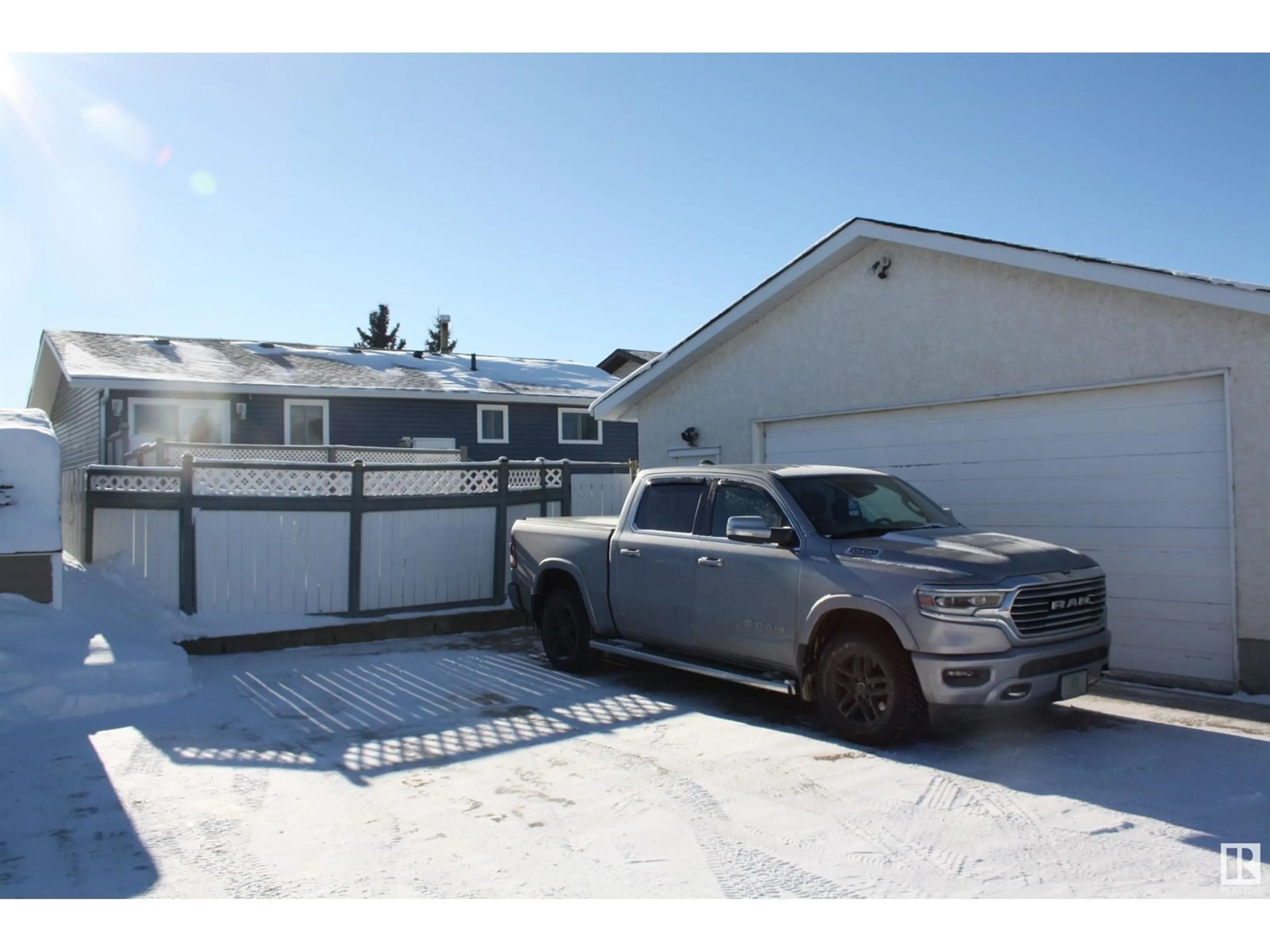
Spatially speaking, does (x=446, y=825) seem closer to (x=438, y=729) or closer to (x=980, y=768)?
(x=438, y=729)

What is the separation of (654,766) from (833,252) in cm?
626

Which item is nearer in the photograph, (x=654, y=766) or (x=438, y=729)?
(x=654, y=766)

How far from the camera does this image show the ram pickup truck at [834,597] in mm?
5746

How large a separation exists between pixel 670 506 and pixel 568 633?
164cm


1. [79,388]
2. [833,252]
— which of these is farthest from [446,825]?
[79,388]

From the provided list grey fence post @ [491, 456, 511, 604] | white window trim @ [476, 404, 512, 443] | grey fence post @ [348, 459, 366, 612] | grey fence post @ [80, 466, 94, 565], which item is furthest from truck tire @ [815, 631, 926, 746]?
white window trim @ [476, 404, 512, 443]

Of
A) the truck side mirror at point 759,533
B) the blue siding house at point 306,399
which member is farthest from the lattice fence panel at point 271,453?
the truck side mirror at point 759,533

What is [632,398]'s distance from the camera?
42.5ft

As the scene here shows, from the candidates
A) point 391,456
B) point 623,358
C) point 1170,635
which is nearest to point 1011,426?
point 1170,635

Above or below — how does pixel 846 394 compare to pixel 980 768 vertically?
above

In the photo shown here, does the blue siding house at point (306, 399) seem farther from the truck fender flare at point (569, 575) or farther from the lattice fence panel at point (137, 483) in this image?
the truck fender flare at point (569, 575)

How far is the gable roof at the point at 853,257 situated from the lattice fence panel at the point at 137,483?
209 inches

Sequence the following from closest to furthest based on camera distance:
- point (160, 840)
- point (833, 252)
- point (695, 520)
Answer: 1. point (160, 840)
2. point (695, 520)
3. point (833, 252)

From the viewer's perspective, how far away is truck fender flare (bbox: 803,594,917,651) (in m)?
5.87
